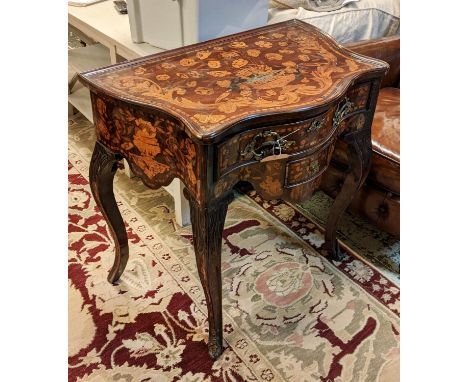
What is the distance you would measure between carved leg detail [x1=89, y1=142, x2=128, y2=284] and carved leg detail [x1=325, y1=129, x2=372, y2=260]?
2.06 feet

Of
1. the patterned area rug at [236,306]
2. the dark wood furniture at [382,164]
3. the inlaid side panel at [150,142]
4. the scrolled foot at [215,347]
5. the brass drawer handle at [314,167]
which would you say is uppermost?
the inlaid side panel at [150,142]

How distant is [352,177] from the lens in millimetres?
1384

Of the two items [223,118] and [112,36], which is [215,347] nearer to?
[223,118]

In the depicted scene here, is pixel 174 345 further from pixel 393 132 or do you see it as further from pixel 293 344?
pixel 393 132

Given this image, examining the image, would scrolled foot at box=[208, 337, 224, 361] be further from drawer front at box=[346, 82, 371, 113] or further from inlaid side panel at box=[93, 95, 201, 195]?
drawer front at box=[346, 82, 371, 113]

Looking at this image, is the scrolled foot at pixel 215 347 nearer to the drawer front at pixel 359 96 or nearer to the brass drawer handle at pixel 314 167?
the brass drawer handle at pixel 314 167

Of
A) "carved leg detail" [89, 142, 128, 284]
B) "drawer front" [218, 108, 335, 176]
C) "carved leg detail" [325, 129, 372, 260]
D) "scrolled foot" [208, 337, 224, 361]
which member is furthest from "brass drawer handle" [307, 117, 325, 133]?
"scrolled foot" [208, 337, 224, 361]

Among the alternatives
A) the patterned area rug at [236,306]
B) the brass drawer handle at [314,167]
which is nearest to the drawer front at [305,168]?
the brass drawer handle at [314,167]

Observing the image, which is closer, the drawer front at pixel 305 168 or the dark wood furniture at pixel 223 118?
the dark wood furniture at pixel 223 118

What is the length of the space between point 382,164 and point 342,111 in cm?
42

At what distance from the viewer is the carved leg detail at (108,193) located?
115 cm

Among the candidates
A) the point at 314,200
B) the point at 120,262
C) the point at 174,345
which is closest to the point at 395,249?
the point at 314,200

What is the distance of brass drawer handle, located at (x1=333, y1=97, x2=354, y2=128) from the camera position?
3.53 feet

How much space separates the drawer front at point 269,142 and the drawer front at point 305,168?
0.03 metres
